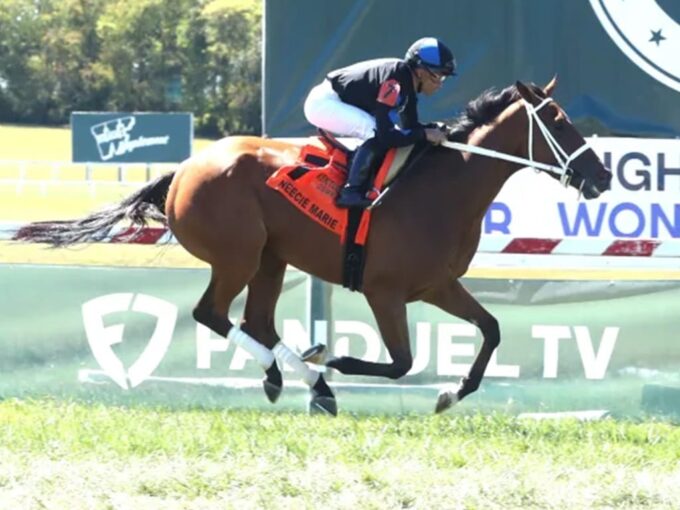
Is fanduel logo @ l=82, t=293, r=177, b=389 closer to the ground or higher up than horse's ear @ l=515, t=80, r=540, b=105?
closer to the ground

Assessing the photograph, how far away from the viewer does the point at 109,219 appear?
7.90 meters

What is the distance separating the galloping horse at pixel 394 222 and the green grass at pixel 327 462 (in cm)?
47

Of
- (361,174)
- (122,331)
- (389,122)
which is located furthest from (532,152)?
(122,331)

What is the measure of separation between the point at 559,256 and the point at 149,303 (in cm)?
269

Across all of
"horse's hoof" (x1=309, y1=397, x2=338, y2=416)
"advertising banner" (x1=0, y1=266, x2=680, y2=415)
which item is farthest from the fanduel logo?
"horse's hoof" (x1=309, y1=397, x2=338, y2=416)

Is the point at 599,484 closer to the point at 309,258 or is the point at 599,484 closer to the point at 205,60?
the point at 309,258

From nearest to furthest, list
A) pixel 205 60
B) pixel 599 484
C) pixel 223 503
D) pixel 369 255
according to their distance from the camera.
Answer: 1. pixel 223 503
2. pixel 599 484
3. pixel 369 255
4. pixel 205 60

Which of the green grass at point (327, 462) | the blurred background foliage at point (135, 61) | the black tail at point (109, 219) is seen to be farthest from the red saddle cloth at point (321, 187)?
the blurred background foliage at point (135, 61)

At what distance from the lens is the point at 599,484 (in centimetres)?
542

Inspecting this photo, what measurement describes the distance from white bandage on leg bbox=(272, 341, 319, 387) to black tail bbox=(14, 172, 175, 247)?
116cm

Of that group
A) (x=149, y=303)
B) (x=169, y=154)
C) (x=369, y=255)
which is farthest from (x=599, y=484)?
(x=169, y=154)

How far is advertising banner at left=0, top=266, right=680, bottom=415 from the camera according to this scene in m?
8.17
